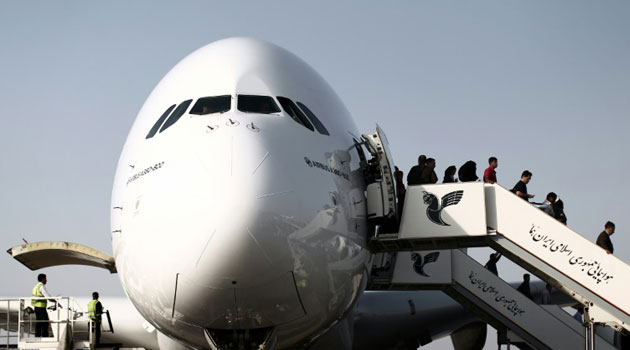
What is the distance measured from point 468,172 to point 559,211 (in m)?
2.04

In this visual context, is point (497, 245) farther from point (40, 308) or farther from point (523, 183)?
point (40, 308)

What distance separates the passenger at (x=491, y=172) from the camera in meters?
15.1

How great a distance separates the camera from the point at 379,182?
12.0 meters

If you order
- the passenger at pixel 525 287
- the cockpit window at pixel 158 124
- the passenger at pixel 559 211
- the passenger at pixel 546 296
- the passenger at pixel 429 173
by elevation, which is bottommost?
the passenger at pixel 546 296

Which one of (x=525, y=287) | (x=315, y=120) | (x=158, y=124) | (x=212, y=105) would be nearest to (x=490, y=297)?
(x=525, y=287)

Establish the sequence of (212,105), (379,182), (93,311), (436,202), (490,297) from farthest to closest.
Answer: (490,297) → (93,311) → (436,202) → (379,182) → (212,105)

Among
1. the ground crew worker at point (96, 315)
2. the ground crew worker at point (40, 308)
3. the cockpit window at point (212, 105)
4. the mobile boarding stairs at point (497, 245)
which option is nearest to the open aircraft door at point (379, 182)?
the mobile boarding stairs at point (497, 245)

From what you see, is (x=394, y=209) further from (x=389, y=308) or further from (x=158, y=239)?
(x=389, y=308)

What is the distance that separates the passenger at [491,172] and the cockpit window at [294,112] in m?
5.02

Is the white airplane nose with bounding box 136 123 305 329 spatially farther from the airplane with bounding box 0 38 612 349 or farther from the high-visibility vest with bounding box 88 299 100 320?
the high-visibility vest with bounding box 88 299 100 320

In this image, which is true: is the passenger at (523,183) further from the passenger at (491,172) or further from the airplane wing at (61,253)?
the airplane wing at (61,253)

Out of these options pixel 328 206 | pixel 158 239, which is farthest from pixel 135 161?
pixel 328 206

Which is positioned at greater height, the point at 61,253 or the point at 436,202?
the point at 436,202

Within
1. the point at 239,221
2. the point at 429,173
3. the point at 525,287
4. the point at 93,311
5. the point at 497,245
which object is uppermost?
the point at 429,173
